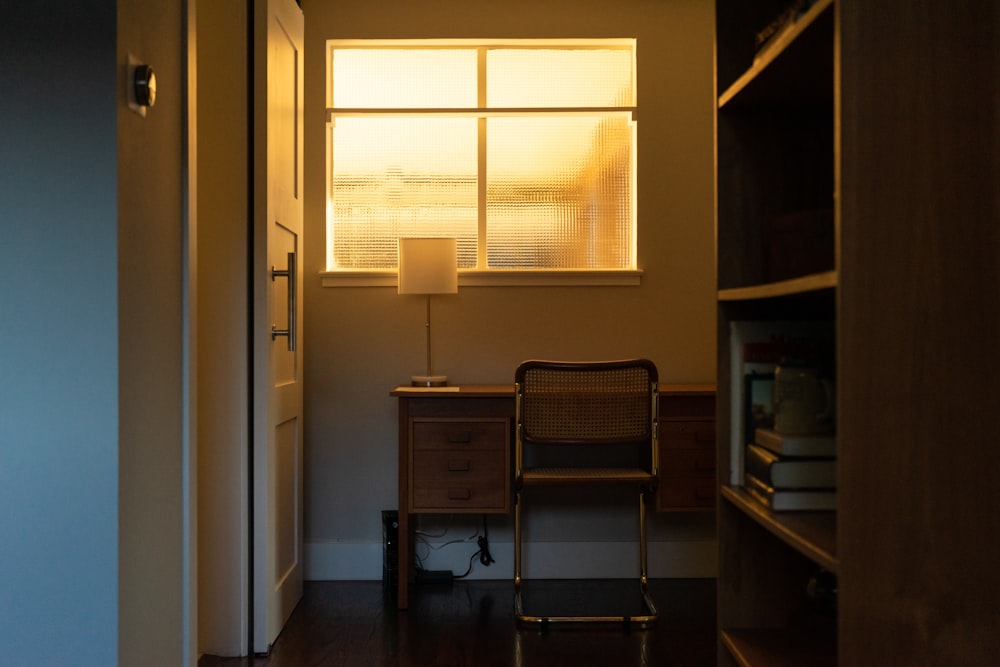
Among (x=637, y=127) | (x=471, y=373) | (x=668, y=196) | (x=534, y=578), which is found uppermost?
(x=637, y=127)

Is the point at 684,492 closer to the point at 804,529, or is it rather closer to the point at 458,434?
the point at 458,434

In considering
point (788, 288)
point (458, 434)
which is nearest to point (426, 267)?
point (458, 434)

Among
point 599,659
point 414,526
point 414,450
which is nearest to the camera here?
point 599,659

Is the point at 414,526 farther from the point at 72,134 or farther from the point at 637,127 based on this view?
the point at 72,134

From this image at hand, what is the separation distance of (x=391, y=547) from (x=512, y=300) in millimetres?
1156

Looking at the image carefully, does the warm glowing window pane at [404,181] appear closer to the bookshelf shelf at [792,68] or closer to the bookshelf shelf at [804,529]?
the bookshelf shelf at [792,68]

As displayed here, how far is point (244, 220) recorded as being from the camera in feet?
9.85

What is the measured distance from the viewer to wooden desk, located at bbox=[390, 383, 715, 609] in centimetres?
354

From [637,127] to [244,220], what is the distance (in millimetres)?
1826

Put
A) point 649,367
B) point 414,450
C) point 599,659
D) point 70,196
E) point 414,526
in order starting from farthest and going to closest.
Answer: point 414,526
point 414,450
point 649,367
point 599,659
point 70,196

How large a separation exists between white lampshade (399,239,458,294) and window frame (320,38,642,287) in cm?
29

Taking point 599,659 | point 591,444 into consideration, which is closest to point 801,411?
point 599,659

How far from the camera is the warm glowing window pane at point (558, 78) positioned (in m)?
4.09

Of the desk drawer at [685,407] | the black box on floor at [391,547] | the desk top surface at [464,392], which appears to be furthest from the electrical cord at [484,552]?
the desk drawer at [685,407]
